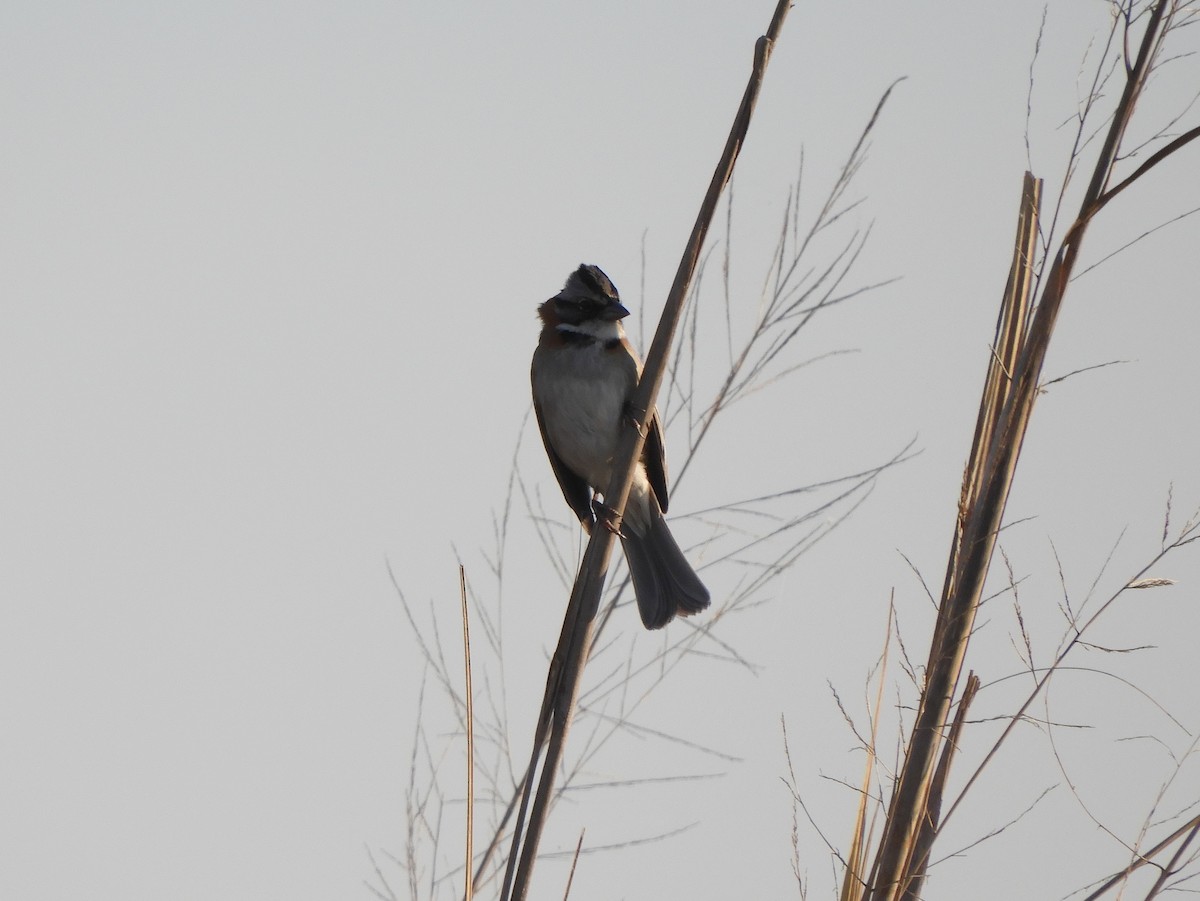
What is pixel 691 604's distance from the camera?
4.12m

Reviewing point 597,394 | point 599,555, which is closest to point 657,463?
point 597,394

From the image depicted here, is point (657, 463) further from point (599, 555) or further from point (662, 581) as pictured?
point (599, 555)

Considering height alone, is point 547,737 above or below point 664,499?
below

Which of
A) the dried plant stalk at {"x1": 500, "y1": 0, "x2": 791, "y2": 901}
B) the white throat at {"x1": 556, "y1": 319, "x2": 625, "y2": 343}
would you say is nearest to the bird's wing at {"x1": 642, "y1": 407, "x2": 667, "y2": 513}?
the white throat at {"x1": 556, "y1": 319, "x2": 625, "y2": 343}

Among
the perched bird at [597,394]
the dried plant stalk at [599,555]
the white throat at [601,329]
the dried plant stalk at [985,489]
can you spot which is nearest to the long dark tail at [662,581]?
the perched bird at [597,394]

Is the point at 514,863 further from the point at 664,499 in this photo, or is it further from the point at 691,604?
the point at 664,499

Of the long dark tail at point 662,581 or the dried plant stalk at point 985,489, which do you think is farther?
the long dark tail at point 662,581

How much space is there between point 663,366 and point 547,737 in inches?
19.1

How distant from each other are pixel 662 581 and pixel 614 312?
0.93 meters

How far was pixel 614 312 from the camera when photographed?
4527mm

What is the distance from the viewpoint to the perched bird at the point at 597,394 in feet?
14.5

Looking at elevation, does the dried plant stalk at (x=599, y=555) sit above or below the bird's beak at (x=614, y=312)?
below

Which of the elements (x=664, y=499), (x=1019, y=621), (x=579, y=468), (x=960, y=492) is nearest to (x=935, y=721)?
(x=960, y=492)

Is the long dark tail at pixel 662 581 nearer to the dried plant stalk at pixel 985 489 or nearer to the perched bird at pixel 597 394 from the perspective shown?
the perched bird at pixel 597 394
